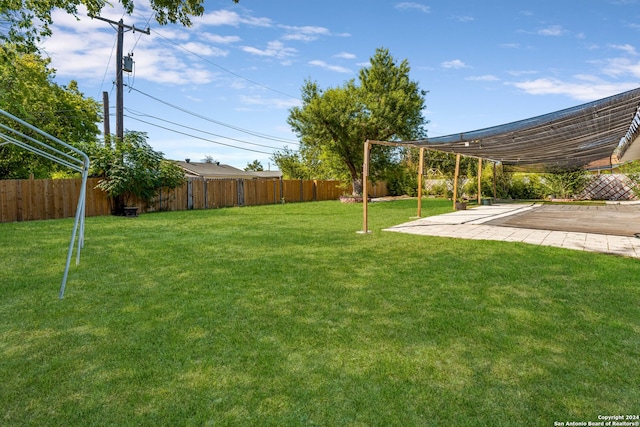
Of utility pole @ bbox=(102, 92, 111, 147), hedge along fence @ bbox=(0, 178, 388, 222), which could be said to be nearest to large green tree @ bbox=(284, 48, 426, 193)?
hedge along fence @ bbox=(0, 178, 388, 222)

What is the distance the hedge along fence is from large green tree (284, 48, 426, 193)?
2409 millimetres

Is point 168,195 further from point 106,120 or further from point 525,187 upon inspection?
point 525,187

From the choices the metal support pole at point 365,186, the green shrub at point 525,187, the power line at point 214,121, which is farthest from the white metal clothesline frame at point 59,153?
the green shrub at point 525,187

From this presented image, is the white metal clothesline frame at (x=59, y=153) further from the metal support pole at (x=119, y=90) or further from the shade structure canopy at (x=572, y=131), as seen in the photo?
the metal support pole at (x=119, y=90)

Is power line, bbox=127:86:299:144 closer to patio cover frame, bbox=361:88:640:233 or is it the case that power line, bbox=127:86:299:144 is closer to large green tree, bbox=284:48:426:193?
large green tree, bbox=284:48:426:193

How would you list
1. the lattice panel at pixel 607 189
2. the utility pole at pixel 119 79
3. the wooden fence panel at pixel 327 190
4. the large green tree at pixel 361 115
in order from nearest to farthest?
1. the utility pole at pixel 119 79
2. the large green tree at pixel 361 115
3. the lattice panel at pixel 607 189
4. the wooden fence panel at pixel 327 190

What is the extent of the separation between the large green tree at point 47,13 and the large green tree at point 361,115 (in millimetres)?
10467

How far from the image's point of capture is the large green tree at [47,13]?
4.59 m

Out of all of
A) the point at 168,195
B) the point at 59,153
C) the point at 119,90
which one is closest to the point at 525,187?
the point at 168,195

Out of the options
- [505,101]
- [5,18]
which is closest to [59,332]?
[5,18]

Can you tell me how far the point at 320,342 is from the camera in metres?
2.11

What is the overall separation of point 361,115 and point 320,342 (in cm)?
1434

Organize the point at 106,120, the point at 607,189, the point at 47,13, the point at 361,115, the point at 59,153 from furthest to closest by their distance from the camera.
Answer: the point at 607,189, the point at 361,115, the point at 106,120, the point at 47,13, the point at 59,153

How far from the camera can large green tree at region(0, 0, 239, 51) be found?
4586mm
